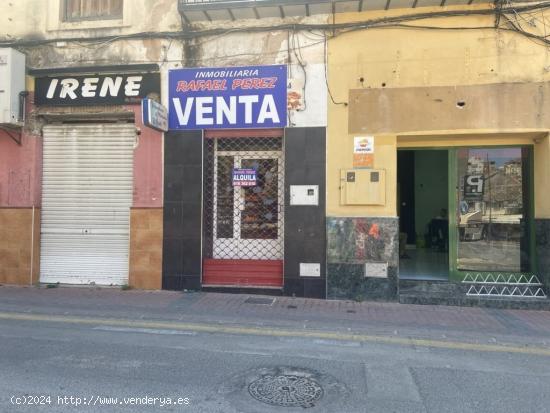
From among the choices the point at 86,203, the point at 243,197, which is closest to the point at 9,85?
the point at 86,203

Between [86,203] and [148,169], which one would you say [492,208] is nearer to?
[148,169]

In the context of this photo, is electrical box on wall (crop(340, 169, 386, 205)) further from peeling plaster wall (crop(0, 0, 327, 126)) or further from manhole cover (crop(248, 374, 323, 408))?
manhole cover (crop(248, 374, 323, 408))

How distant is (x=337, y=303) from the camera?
8.20 meters

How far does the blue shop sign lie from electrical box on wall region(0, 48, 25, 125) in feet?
14.3

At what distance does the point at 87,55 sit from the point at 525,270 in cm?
910

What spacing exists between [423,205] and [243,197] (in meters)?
8.02

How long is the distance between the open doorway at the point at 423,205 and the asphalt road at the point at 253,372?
545 centimetres

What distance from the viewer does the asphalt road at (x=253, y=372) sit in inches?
161

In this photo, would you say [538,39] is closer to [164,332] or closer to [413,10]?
[413,10]

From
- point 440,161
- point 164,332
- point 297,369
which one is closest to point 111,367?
point 164,332

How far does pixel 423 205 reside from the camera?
15.3 m

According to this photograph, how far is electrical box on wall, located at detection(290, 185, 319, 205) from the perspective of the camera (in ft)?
28.2

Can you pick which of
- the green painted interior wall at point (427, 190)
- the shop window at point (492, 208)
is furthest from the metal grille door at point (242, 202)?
the green painted interior wall at point (427, 190)

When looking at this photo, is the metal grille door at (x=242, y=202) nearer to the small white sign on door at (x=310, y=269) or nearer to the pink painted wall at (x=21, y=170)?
the small white sign on door at (x=310, y=269)
